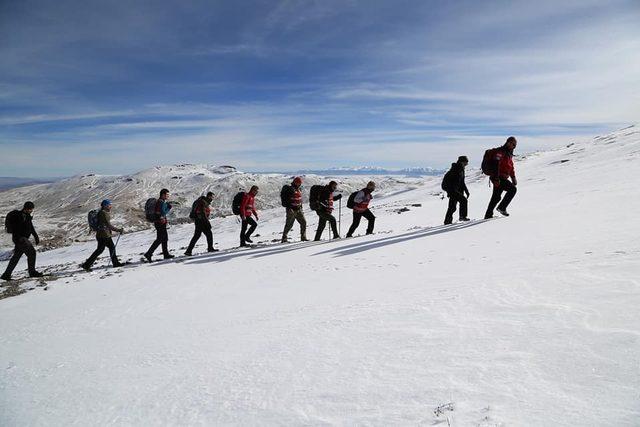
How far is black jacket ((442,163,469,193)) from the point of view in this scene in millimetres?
12586

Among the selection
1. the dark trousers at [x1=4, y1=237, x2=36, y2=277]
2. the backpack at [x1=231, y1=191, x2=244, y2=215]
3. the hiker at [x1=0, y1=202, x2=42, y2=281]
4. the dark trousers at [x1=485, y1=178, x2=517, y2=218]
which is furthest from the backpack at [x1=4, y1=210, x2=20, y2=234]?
the dark trousers at [x1=485, y1=178, x2=517, y2=218]

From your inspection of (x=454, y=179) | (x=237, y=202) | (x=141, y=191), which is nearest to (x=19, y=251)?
(x=237, y=202)

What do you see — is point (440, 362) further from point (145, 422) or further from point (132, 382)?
point (132, 382)

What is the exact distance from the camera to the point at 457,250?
8406 mm

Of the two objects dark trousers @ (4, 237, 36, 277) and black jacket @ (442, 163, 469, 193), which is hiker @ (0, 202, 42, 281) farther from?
black jacket @ (442, 163, 469, 193)

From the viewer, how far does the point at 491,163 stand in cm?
1177

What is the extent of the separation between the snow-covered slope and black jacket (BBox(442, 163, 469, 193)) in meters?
94.2

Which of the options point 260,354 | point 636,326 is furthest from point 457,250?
point 260,354

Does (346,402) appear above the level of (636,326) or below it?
below

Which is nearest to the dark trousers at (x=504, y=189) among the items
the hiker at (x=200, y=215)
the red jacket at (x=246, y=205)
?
the red jacket at (x=246, y=205)

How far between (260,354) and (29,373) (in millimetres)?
3049

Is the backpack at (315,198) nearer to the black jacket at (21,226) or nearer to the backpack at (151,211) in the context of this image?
the backpack at (151,211)

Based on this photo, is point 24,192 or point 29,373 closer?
point 29,373

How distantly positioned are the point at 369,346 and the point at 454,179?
987 centimetres
